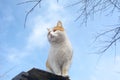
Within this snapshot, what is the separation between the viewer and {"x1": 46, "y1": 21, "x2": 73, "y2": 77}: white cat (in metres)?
4.68

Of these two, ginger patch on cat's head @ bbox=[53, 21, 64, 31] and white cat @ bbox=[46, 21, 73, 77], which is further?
ginger patch on cat's head @ bbox=[53, 21, 64, 31]

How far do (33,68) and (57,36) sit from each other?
1.49 metres

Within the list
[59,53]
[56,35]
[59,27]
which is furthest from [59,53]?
[59,27]

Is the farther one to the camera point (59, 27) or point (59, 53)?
point (59, 27)

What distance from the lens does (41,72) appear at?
11.9 ft

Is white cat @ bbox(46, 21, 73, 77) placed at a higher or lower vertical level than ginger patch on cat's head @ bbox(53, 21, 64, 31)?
lower

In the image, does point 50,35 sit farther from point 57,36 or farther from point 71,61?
point 71,61

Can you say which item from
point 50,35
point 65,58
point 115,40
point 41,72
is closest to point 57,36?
point 50,35

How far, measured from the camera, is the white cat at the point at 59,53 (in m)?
4.68

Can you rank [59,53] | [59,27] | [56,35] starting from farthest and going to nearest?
1. [59,27]
2. [56,35]
3. [59,53]

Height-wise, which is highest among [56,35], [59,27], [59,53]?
[59,27]

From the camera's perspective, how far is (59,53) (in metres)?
4.77

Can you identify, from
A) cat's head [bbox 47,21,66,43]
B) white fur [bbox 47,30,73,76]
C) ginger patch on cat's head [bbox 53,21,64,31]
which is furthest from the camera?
ginger patch on cat's head [bbox 53,21,64,31]

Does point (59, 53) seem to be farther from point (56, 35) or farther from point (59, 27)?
point (59, 27)
